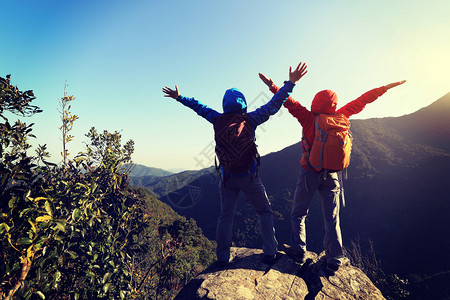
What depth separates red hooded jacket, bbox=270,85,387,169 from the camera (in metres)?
3.16

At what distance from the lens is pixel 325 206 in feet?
10.4

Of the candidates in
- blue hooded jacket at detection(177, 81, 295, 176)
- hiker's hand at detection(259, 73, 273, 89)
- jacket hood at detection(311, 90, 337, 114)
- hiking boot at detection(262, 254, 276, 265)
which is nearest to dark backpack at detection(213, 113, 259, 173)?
blue hooded jacket at detection(177, 81, 295, 176)

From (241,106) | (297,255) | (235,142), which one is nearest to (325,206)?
(297,255)

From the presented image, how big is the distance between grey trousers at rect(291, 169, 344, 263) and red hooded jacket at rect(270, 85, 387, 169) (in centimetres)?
57

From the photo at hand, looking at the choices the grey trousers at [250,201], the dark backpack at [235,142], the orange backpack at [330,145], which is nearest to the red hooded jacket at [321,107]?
the orange backpack at [330,145]

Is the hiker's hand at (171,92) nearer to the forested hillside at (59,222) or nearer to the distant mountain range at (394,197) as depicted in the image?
the forested hillside at (59,222)

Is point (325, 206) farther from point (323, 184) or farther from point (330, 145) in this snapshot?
point (330, 145)

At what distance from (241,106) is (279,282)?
8.78 ft

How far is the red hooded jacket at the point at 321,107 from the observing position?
3.16 meters

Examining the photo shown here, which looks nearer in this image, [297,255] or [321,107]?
[321,107]

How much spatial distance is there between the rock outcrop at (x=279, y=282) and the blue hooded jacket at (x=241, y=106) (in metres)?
1.56

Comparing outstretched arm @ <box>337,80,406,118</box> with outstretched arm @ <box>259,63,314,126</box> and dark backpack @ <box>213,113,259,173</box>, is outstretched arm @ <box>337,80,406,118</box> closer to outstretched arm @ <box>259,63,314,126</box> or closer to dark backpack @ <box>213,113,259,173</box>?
outstretched arm @ <box>259,63,314,126</box>

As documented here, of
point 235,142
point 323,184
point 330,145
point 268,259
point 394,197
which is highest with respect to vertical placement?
point 235,142

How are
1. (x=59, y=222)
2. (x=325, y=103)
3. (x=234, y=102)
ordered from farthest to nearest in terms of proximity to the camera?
(x=325, y=103) < (x=234, y=102) < (x=59, y=222)
